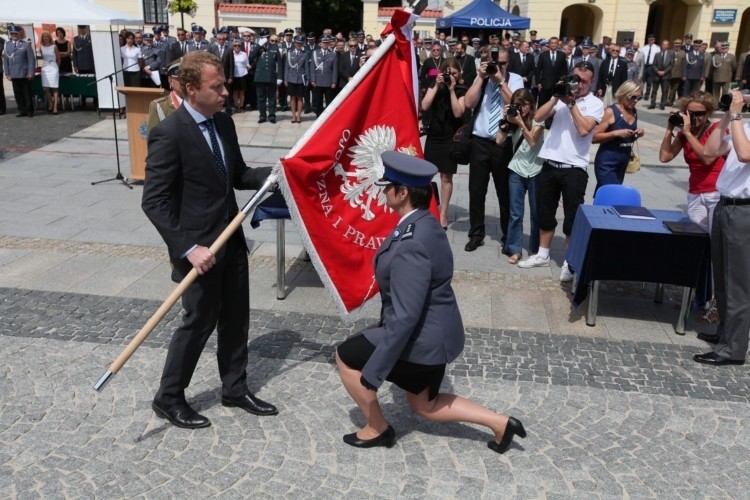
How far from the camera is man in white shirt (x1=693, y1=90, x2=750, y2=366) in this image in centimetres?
502

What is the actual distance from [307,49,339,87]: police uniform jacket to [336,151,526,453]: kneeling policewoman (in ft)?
45.3

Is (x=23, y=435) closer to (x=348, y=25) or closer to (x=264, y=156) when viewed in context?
(x=264, y=156)

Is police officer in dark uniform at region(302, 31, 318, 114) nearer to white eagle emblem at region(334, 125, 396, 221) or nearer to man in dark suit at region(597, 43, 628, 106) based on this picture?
man in dark suit at region(597, 43, 628, 106)

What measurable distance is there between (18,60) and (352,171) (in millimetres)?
15221

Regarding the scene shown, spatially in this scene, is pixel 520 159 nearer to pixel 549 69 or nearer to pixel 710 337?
pixel 710 337

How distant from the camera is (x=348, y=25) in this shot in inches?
1839

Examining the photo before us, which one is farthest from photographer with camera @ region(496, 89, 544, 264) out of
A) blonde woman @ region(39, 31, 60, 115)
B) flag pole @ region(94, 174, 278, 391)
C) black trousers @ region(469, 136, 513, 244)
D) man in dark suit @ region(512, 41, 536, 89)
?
blonde woman @ region(39, 31, 60, 115)

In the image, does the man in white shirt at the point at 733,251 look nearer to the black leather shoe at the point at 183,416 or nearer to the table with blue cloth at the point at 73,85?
the black leather shoe at the point at 183,416

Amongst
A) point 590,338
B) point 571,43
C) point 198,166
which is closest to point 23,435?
point 198,166

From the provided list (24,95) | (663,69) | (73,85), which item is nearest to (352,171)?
(24,95)

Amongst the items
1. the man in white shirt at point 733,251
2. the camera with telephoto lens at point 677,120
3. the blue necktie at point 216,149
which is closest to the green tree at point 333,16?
the camera with telephoto lens at point 677,120

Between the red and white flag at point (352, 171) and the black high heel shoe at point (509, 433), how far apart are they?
1.32m

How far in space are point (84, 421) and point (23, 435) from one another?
0.32 metres

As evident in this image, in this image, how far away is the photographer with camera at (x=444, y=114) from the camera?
7.77m
